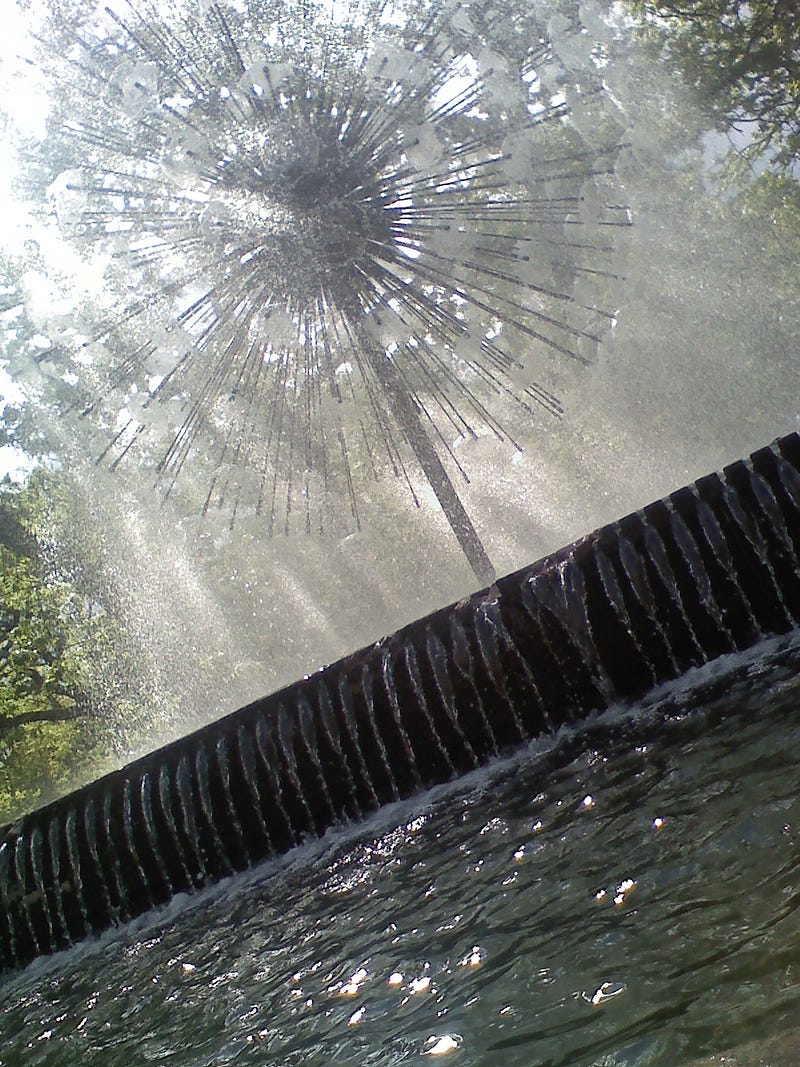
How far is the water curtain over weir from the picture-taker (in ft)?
37.1

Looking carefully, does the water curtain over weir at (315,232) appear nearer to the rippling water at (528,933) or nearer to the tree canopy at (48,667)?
the tree canopy at (48,667)

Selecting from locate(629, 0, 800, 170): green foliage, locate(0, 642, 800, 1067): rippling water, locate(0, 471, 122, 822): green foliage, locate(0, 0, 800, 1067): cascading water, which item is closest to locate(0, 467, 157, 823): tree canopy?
locate(0, 471, 122, 822): green foliage

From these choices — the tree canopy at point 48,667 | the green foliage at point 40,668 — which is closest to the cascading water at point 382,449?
the tree canopy at point 48,667

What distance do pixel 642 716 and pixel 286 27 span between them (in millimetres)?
10713

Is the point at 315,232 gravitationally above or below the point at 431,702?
above

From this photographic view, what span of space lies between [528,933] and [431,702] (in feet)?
8.34

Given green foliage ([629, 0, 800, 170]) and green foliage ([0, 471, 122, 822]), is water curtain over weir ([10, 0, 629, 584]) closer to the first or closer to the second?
green foliage ([629, 0, 800, 170])

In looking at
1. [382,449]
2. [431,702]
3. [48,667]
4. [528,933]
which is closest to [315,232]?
[382,449]

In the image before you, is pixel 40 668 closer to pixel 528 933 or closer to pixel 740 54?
pixel 740 54

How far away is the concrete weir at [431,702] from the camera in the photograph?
4672mm

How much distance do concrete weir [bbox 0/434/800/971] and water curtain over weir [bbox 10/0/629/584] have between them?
566cm

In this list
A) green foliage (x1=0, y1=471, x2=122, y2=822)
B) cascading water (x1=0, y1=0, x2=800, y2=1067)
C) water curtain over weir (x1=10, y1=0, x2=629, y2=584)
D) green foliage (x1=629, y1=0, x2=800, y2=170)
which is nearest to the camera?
cascading water (x1=0, y1=0, x2=800, y2=1067)

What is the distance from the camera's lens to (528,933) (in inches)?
99.0

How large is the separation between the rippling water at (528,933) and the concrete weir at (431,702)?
269 mm
